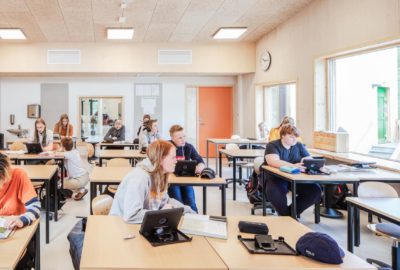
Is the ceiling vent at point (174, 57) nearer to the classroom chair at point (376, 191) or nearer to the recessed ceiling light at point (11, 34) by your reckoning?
the recessed ceiling light at point (11, 34)

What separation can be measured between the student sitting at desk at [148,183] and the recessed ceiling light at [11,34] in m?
6.44

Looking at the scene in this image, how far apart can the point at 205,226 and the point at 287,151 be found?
2.51 m

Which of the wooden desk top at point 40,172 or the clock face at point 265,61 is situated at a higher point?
the clock face at point 265,61

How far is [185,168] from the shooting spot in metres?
3.87

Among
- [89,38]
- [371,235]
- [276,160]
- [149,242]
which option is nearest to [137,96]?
[89,38]

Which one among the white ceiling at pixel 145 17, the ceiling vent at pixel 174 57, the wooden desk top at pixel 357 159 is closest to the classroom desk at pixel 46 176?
the white ceiling at pixel 145 17

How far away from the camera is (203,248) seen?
1.81 m

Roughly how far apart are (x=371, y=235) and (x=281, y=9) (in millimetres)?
4089

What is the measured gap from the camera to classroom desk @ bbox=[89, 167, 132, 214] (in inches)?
144

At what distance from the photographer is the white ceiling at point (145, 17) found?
19.5 ft

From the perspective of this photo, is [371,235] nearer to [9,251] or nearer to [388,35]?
[388,35]

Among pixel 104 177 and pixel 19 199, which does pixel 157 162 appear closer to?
pixel 19 199

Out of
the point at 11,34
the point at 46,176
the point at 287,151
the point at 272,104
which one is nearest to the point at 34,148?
the point at 46,176

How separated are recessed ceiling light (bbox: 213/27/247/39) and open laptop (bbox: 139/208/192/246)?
6284 millimetres
